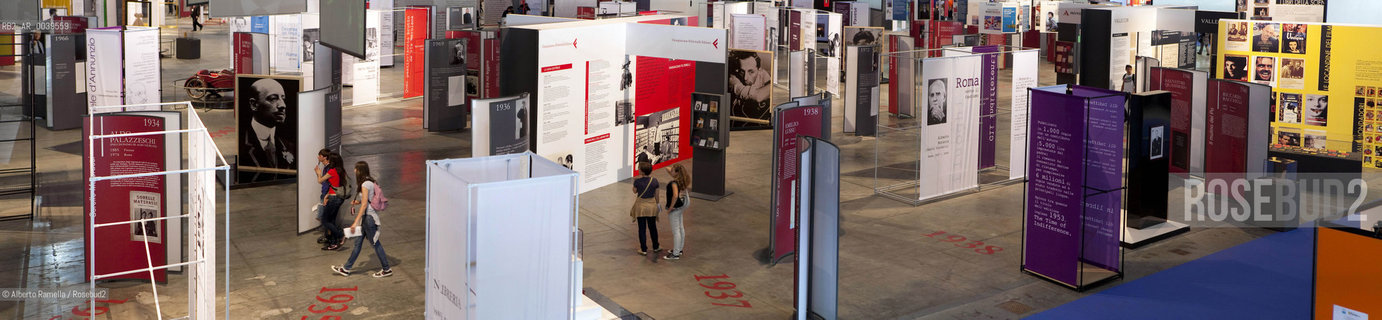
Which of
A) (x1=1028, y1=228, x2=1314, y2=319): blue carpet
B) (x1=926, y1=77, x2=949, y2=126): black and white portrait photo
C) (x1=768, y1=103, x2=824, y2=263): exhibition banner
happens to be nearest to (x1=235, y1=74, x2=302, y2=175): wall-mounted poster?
(x1=768, y1=103, x2=824, y2=263): exhibition banner

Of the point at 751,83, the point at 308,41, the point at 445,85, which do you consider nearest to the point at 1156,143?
the point at 751,83

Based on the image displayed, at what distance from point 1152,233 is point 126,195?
9713mm

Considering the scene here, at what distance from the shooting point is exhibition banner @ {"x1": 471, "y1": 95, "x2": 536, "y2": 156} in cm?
1070

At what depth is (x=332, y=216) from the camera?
35.6ft

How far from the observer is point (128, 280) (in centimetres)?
979

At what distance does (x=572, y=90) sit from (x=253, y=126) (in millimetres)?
3981

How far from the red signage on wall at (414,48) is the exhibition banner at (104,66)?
5702mm

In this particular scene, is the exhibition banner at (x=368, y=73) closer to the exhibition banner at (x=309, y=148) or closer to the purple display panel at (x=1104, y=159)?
the exhibition banner at (x=309, y=148)

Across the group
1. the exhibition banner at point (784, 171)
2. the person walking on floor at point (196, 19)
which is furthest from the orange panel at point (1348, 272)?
the person walking on floor at point (196, 19)

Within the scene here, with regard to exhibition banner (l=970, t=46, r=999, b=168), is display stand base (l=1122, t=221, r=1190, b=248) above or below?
below

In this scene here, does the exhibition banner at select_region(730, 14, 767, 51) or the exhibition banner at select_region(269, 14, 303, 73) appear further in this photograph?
the exhibition banner at select_region(730, 14, 767, 51)

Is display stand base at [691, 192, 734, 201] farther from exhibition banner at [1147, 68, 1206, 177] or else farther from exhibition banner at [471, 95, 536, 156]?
exhibition banner at [1147, 68, 1206, 177]

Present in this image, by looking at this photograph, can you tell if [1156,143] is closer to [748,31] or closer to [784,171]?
[784,171]

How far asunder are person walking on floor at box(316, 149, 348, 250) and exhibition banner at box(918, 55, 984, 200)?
647 cm
